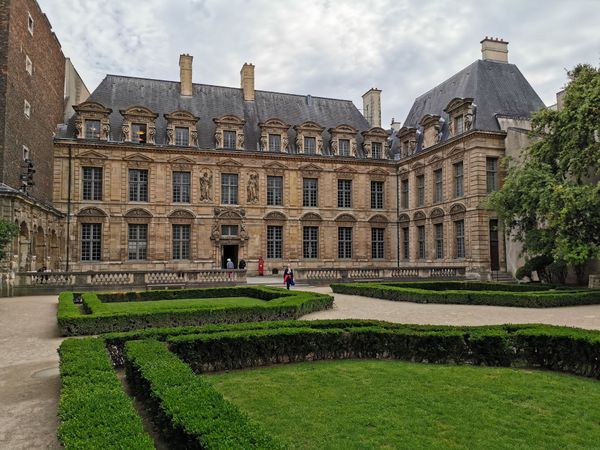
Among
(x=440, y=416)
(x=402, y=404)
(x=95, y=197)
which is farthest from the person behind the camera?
(x=95, y=197)

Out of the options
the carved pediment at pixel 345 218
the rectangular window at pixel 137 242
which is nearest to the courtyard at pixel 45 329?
the rectangular window at pixel 137 242

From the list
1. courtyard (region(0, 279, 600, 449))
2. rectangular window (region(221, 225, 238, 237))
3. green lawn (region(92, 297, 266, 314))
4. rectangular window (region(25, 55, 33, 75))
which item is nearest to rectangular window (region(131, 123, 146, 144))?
rectangular window (region(25, 55, 33, 75))

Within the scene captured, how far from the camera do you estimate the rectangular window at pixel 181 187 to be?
97.7 ft

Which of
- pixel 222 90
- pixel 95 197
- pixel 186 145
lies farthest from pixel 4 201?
pixel 222 90

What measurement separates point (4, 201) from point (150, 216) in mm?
10279

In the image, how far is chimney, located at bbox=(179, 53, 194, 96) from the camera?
31953 millimetres

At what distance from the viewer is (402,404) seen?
212 inches

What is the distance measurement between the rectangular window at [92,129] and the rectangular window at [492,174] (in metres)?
21.9

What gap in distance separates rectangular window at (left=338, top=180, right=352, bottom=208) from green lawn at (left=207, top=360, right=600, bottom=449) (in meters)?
25.6

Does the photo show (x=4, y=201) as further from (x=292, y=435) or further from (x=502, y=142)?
(x=502, y=142)

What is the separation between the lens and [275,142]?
3181 cm

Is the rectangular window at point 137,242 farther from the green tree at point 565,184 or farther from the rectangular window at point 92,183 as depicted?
the green tree at point 565,184

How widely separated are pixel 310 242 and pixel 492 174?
11.8 meters

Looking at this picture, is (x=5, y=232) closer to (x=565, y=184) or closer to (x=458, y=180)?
(x=565, y=184)
